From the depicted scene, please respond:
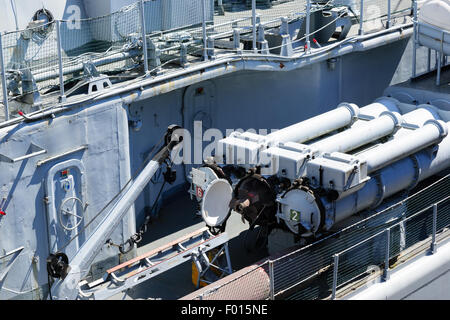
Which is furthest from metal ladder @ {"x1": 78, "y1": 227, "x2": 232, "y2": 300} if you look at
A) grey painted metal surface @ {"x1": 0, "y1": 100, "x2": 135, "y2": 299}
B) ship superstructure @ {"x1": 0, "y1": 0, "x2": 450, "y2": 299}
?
grey painted metal surface @ {"x1": 0, "y1": 100, "x2": 135, "y2": 299}

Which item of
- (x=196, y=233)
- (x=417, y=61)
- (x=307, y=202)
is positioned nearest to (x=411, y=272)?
(x=307, y=202)

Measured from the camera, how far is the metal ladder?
846 cm

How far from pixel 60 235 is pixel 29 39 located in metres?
2.42

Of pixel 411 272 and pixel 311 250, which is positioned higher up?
pixel 311 250

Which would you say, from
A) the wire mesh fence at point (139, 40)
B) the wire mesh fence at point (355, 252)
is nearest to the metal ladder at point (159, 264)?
the wire mesh fence at point (355, 252)

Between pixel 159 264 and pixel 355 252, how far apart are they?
7.28 ft

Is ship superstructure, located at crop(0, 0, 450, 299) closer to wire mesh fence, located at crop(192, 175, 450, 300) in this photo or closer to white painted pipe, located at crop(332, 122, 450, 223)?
white painted pipe, located at crop(332, 122, 450, 223)

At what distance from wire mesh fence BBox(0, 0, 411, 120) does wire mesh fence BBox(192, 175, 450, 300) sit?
114 inches

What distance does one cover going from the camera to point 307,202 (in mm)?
8688

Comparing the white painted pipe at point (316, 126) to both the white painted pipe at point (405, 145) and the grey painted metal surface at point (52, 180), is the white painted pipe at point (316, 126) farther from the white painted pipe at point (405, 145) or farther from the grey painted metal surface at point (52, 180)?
the grey painted metal surface at point (52, 180)

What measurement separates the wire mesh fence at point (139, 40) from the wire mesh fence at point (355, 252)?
2.89 meters

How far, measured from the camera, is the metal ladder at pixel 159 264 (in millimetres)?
8461

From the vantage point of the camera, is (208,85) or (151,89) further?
(208,85)

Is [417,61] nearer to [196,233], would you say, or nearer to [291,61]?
[291,61]
